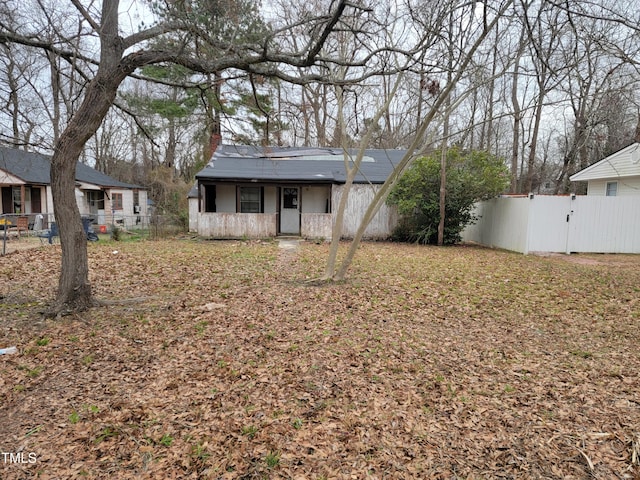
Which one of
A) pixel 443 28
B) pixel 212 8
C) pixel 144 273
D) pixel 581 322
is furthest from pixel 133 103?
pixel 581 322

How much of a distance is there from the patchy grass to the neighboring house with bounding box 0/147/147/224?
13846mm

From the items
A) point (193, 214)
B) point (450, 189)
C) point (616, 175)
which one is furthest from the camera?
point (193, 214)

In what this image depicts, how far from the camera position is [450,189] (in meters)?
13.6

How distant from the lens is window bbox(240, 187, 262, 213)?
53.4 ft

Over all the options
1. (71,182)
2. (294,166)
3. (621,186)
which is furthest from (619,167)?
(71,182)

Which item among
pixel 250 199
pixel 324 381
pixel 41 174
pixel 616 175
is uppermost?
pixel 41 174

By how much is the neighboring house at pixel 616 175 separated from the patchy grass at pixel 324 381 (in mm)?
9513

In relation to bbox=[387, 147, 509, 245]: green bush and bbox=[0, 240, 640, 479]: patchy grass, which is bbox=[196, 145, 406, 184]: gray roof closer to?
bbox=[387, 147, 509, 245]: green bush

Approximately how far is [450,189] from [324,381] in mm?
11333

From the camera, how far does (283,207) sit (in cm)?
1641

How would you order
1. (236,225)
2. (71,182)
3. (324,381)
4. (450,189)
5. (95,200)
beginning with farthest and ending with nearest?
(95,200)
(236,225)
(450,189)
(71,182)
(324,381)

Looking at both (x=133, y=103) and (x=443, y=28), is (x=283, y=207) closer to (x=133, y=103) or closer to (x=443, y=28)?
(x=133, y=103)

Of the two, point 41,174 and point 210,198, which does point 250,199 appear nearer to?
point 210,198

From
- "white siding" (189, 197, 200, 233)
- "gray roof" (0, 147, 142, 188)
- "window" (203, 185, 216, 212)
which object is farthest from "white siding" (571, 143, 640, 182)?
"gray roof" (0, 147, 142, 188)
